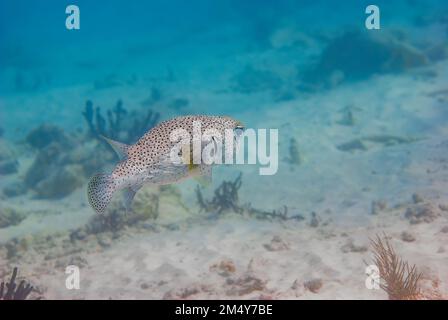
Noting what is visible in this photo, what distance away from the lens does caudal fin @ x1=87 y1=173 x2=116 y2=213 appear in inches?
155

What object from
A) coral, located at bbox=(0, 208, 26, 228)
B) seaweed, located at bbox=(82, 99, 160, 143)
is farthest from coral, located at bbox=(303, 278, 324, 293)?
seaweed, located at bbox=(82, 99, 160, 143)

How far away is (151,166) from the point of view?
3.99 metres

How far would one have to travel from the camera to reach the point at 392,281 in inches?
176

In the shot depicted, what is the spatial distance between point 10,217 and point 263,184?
578 cm

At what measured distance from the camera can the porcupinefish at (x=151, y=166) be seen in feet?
13.0

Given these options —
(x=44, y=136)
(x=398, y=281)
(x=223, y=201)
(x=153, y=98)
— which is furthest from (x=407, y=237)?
(x=153, y=98)

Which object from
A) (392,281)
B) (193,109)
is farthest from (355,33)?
(392,281)

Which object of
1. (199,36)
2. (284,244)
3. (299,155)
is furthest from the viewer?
(199,36)

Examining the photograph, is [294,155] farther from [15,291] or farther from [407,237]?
[15,291]

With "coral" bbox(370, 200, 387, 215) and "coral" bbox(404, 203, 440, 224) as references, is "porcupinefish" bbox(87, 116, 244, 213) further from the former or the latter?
"coral" bbox(370, 200, 387, 215)

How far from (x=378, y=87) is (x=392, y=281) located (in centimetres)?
1288

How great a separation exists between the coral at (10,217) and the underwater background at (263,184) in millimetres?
31
